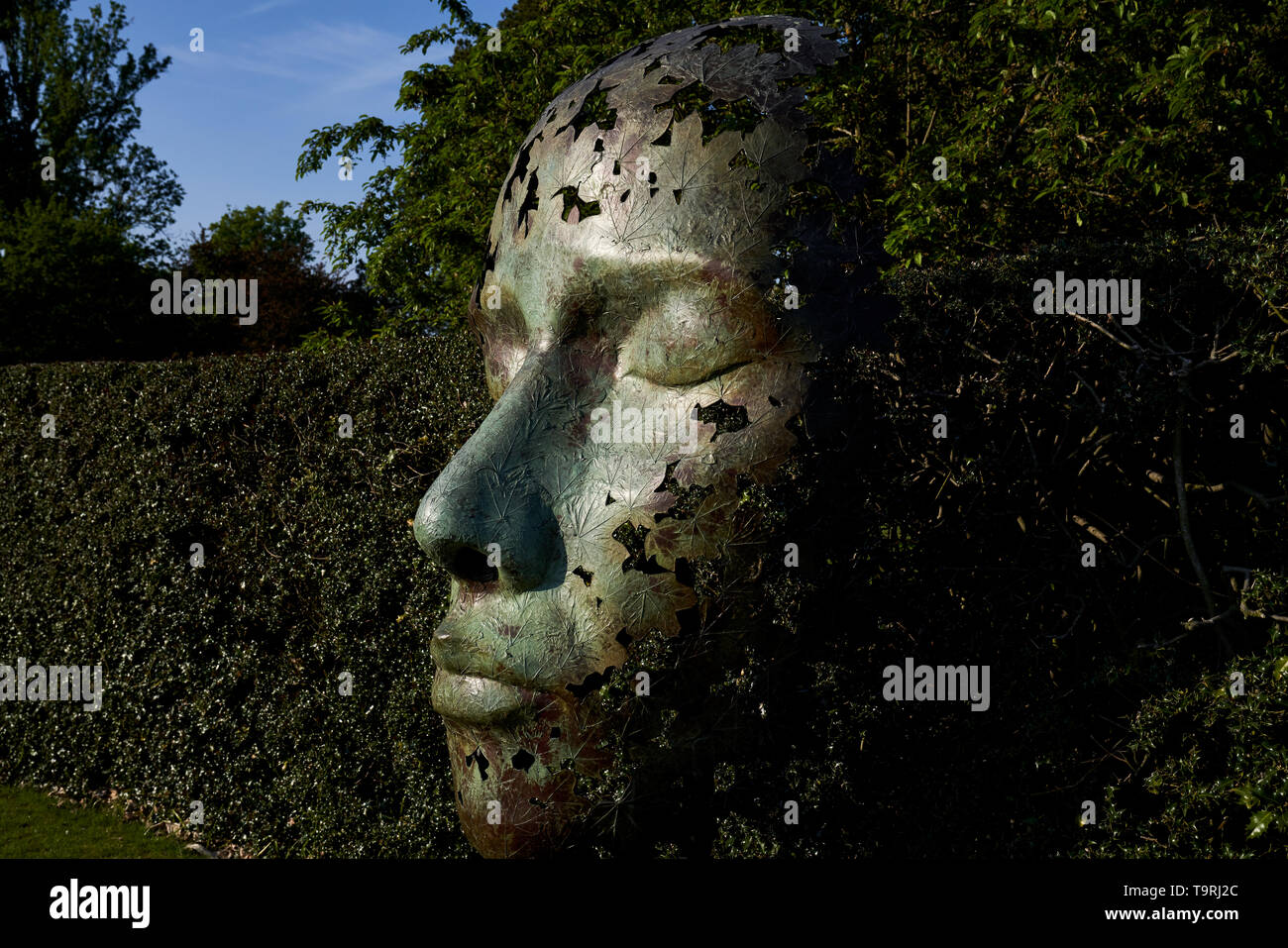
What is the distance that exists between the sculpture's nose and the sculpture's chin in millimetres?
511

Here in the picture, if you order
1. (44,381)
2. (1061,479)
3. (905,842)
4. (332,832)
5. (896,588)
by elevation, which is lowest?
(332,832)

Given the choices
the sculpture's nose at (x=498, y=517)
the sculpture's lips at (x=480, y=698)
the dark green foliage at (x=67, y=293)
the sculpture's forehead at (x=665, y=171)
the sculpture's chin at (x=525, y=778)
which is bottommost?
the sculpture's chin at (x=525, y=778)

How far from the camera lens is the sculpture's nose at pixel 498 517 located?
3797 millimetres

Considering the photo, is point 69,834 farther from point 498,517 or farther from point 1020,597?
point 1020,597

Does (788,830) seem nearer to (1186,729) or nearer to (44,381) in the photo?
(1186,729)

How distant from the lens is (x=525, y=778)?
3971mm

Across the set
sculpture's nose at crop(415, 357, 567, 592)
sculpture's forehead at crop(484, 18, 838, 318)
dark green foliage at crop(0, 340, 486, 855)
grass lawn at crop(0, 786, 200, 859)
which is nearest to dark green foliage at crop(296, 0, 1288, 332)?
sculpture's forehead at crop(484, 18, 838, 318)

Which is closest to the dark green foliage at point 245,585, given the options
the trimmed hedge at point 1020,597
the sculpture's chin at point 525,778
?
the sculpture's chin at point 525,778

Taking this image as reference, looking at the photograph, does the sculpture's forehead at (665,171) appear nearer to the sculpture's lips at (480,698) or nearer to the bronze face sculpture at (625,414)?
the bronze face sculpture at (625,414)

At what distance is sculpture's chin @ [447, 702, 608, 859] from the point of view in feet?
12.6

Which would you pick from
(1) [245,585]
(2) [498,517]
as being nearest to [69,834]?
(1) [245,585]

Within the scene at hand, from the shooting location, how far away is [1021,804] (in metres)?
3.94
